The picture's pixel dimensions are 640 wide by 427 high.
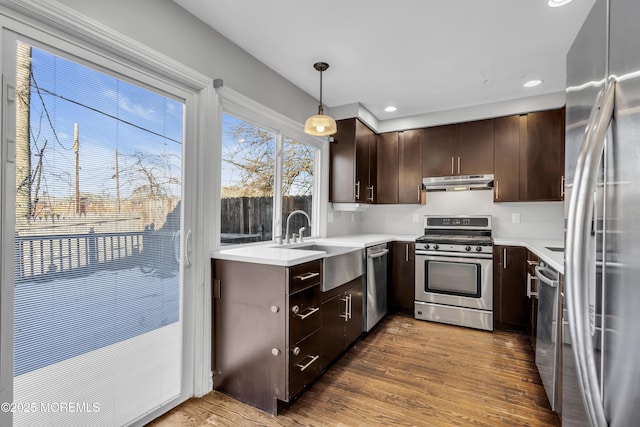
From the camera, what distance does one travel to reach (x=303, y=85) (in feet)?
10.1

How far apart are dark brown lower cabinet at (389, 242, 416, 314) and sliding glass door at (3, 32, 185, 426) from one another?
253cm

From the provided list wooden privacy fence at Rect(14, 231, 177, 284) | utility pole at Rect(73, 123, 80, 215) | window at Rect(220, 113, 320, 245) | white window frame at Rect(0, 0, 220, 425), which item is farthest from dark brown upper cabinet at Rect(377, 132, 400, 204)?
utility pole at Rect(73, 123, 80, 215)

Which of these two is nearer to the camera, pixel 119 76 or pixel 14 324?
pixel 14 324

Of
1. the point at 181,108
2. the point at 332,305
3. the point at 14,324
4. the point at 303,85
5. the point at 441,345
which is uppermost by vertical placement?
the point at 303,85

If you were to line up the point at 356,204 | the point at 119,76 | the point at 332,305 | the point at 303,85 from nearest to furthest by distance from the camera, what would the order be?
the point at 119,76 < the point at 332,305 < the point at 303,85 < the point at 356,204

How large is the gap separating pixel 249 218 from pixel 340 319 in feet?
3.79

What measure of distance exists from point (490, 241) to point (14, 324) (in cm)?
372

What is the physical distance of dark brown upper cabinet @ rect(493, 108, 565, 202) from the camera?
10.6 ft

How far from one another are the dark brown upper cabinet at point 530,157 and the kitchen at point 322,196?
0.44ft

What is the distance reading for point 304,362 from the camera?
202 centimetres

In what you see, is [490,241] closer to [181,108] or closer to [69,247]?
[181,108]

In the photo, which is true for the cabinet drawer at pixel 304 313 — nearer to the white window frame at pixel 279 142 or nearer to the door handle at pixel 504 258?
the white window frame at pixel 279 142

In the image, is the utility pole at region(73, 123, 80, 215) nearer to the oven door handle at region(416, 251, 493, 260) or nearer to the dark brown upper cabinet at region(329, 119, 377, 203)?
the dark brown upper cabinet at region(329, 119, 377, 203)

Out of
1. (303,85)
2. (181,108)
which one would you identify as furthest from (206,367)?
(303,85)
